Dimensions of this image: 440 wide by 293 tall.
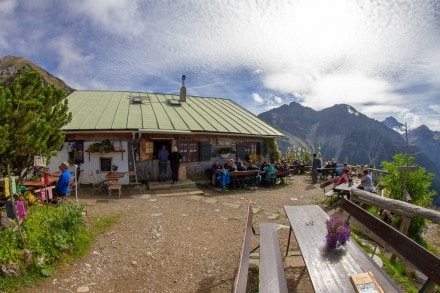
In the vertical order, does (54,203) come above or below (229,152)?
below

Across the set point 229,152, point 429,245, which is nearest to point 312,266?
point 429,245

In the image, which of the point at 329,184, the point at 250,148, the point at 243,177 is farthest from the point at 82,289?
the point at 250,148

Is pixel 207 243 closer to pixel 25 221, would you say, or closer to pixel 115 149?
pixel 25 221

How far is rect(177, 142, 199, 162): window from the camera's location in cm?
1561

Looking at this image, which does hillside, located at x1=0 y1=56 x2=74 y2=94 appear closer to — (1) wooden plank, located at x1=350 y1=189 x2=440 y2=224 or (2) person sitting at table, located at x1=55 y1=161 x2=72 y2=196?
(2) person sitting at table, located at x1=55 y1=161 x2=72 y2=196

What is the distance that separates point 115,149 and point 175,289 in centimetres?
1008

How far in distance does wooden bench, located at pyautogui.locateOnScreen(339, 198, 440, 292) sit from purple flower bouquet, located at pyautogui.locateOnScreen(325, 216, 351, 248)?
59 centimetres

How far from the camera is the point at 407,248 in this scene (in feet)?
11.1

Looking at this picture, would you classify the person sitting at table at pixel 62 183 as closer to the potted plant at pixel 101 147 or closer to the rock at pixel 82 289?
the rock at pixel 82 289

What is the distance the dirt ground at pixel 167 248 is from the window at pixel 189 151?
4.43 meters

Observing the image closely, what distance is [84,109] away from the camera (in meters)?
15.9

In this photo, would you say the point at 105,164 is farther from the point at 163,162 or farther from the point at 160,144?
the point at 160,144

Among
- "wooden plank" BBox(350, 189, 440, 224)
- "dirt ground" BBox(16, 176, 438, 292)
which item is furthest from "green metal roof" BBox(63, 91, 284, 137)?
"wooden plank" BBox(350, 189, 440, 224)

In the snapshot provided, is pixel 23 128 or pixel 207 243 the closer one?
pixel 23 128
